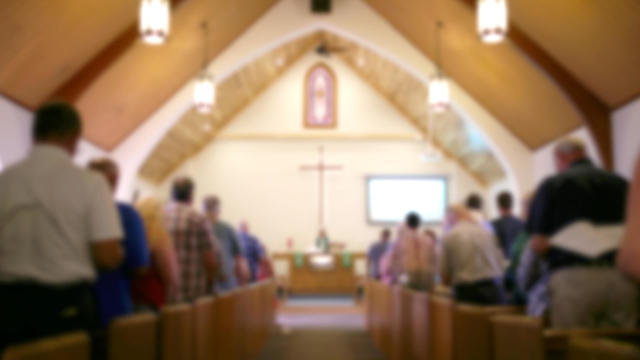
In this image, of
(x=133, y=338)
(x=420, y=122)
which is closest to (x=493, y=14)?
(x=133, y=338)

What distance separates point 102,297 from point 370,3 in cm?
843

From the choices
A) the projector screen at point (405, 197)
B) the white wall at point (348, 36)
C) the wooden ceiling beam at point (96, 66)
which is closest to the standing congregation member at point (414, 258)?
the wooden ceiling beam at point (96, 66)

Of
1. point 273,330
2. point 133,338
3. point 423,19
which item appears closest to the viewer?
point 133,338

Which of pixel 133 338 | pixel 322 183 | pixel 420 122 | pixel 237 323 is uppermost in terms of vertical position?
pixel 420 122

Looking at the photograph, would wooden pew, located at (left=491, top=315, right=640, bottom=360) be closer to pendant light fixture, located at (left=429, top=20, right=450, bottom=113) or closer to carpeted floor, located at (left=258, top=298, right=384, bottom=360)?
carpeted floor, located at (left=258, top=298, right=384, bottom=360)

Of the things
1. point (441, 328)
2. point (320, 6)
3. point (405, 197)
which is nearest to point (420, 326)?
point (441, 328)

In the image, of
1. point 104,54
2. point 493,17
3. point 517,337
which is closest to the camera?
point 517,337

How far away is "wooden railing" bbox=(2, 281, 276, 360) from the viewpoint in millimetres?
1448

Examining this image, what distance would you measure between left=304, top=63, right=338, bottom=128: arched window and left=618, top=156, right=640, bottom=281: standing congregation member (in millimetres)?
14899

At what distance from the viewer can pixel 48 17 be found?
620 cm

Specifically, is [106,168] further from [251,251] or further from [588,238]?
[251,251]

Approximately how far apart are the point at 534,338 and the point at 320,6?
9.14 metres

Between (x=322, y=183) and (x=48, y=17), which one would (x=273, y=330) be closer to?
(x=48, y=17)

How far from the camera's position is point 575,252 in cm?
277
